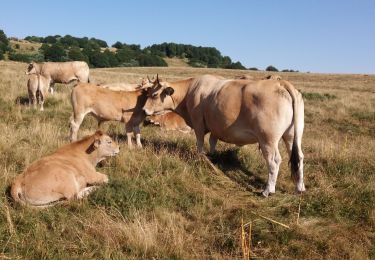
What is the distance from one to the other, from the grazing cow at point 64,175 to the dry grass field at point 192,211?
19 cm

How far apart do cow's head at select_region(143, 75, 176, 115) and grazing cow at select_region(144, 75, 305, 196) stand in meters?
0.69

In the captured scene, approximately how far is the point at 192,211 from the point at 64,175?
6.31 ft

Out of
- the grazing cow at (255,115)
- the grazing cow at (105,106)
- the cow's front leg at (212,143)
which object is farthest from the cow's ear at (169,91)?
the cow's front leg at (212,143)

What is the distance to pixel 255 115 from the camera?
7.83m

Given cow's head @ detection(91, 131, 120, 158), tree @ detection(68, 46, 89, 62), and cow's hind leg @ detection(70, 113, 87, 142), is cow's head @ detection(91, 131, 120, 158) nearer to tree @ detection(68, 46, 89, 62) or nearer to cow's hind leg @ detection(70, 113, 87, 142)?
cow's hind leg @ detection(70, 113, 87, 142)

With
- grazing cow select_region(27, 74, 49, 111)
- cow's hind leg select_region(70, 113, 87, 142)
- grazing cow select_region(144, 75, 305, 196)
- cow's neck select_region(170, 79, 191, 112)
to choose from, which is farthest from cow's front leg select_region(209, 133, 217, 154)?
grazing cow select_region(27, 74, 49, 111)

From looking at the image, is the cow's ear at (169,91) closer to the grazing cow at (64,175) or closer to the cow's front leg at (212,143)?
the cow's front leg at (212,143)

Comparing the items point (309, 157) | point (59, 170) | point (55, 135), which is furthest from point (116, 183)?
point (309, 157)

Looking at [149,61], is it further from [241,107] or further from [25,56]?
[241,107]

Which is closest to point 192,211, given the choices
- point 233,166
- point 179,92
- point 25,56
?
point 233,166

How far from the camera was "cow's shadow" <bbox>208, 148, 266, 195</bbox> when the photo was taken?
26.4 feet

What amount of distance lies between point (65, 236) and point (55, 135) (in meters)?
5.04

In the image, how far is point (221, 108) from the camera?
8656mm

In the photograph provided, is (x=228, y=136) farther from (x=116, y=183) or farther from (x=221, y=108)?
(x=116, y=183)
